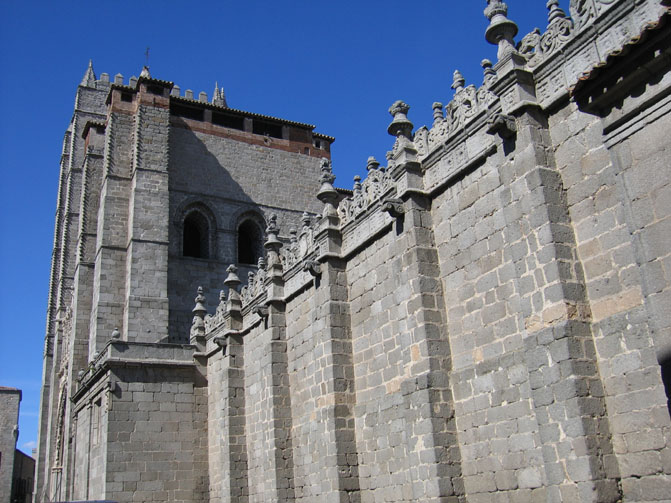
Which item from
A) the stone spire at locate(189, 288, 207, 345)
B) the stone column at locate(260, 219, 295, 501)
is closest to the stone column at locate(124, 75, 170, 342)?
the stone spire at locate(189, 288, 207, 345)

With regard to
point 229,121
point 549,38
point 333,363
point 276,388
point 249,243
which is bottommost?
point 333,363

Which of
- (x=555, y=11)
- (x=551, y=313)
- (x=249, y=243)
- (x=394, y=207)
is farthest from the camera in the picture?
(x=249, y=243)

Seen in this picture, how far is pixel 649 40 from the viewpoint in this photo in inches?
265

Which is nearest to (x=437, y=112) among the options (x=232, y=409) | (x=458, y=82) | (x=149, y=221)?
(x=458, y=82)

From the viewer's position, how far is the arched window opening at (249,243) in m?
28.2

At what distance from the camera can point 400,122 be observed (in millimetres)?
11617

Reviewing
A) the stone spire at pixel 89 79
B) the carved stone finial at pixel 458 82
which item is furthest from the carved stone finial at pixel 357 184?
the stone spire at pixel 89 79

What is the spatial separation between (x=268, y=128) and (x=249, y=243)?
5.54m

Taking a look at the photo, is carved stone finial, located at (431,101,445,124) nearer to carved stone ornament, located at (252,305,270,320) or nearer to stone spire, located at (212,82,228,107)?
carved stone ornament, located at (252,305,270,320)

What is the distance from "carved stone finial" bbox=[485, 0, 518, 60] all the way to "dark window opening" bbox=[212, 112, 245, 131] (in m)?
21.4

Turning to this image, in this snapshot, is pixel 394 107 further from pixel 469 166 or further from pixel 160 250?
pixel 160 250

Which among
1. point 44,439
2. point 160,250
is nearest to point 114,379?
point 160,250

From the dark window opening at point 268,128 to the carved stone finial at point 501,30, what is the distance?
21.8m

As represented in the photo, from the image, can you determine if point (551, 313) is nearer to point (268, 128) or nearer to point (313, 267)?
point (313, 267)
